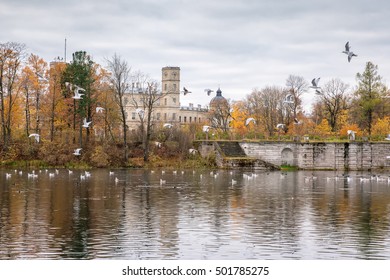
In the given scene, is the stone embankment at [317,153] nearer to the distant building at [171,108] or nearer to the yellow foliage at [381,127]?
the yellow foliage at [381,127]

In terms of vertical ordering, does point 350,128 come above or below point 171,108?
below

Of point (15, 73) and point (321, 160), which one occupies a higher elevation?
point (15, 73)

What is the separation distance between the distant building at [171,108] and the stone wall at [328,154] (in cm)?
4821

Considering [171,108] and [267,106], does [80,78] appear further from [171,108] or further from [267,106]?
[171,108]

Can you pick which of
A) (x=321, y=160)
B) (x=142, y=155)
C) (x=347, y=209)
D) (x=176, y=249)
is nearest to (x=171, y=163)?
(x=142, y=155)

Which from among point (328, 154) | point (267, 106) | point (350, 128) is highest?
point (267, 106)

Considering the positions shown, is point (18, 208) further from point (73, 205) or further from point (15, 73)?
point (15, 73)

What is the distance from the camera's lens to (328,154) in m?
67.9

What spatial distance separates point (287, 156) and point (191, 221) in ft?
146

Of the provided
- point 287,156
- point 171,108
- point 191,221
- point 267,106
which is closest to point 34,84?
point 287,156

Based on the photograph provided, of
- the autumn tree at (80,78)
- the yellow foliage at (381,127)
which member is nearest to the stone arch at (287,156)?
the yellow foliage at (381,127)

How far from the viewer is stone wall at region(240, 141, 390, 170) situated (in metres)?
67.7
